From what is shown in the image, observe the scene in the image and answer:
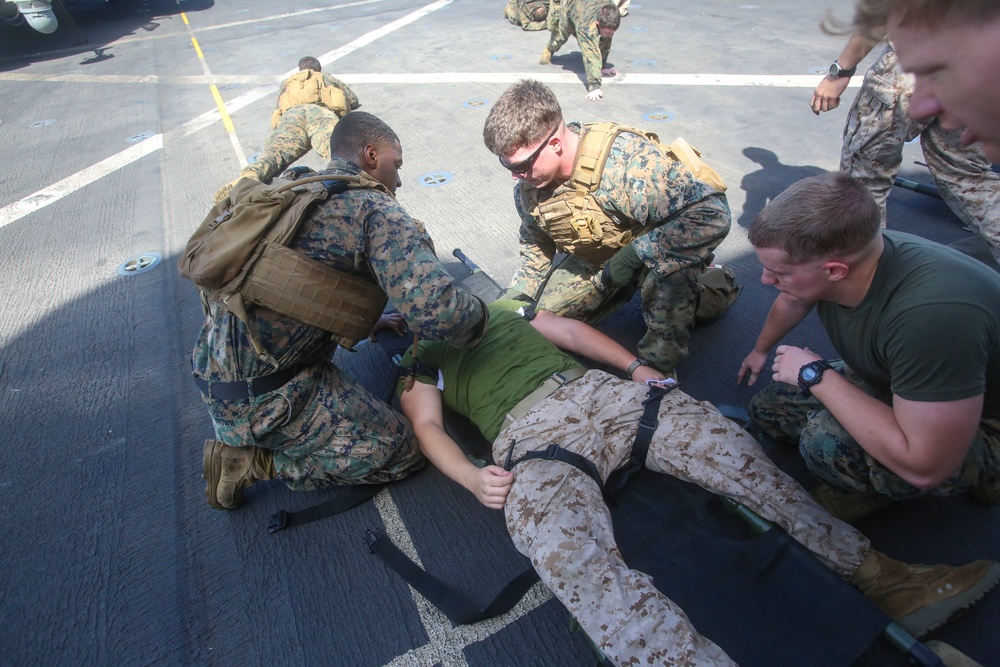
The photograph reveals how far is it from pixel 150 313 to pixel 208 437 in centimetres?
127

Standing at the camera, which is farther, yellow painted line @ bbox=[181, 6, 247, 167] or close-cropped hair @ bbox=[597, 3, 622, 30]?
close-cropped hair @ bbox=[597, 3, 622, 30]

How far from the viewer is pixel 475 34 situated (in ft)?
30.9

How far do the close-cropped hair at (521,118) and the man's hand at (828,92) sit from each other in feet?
6.20

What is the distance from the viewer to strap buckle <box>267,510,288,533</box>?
2.12 m

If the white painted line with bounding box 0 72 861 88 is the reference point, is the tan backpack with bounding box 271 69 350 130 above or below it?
above

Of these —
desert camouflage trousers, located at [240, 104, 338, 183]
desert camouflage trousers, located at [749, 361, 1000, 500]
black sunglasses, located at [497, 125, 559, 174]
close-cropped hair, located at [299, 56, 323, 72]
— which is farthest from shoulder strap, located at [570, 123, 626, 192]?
close-cropped hair, located at [299, 56, 323, 72]

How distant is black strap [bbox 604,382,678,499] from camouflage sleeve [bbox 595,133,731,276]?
0.67 metres

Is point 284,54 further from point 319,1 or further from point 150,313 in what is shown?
point 150,313

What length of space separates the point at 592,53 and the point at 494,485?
5.64m

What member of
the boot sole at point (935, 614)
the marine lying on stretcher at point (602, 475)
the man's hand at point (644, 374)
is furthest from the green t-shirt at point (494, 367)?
the boot sole at point (935, 614)

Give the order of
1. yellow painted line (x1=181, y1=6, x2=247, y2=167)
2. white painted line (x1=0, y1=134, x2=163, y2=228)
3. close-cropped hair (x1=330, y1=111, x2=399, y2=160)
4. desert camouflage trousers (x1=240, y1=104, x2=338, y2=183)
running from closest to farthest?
close-cropped hair (x1=330, y1=111, x2=399, y2=160)
desert camouflage trousers (x1=240, y1=104, x2=338, y2=183)
white painted line (x1=0, y1=134, x2=163, y2=228)
yellow painted line (x1=181, y1=6, x2=247, y2=167)

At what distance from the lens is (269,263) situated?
1830mm

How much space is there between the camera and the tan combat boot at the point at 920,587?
159 centimetres

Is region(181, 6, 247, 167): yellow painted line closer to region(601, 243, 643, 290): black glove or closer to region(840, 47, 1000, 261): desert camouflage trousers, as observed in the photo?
region(601, 243, 643, 290): black glove
